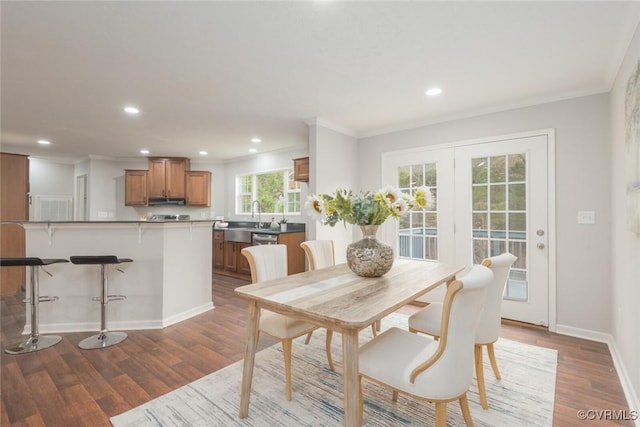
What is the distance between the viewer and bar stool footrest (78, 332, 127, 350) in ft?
8.63

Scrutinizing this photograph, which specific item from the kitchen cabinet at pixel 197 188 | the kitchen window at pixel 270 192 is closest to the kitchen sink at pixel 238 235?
the kitchen window at pixel 270 192

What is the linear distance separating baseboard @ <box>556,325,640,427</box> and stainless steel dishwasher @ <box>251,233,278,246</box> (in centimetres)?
367

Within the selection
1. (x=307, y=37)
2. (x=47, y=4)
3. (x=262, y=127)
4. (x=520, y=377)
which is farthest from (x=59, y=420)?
(x=262, y=127)

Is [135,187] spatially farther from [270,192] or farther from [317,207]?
[317,207]

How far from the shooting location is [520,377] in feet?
7.04

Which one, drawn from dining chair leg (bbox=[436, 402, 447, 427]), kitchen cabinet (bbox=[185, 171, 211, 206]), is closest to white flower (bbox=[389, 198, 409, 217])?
dining chair leg (bbox=[436, 402, 447, 427])

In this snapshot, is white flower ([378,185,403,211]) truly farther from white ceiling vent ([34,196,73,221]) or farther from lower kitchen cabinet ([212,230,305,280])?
white ceiling vent ([34,196,73,221])

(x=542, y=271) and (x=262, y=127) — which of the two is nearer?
(x=542, y=271)

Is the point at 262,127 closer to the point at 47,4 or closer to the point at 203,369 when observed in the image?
the point at 47,4

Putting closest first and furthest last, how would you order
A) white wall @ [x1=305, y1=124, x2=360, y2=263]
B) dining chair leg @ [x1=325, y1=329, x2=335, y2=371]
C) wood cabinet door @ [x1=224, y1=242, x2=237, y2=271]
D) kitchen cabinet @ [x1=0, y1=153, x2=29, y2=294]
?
dining chair leg @ [x1=325, y1=329, x2=335, y2=371] < white wall @ [x1=305, y1=124, x2=360, y2=263] < kitchen cabinet @ [x1=0, y1=153, x2=29, y2=294] < wood cabinet door @ [x1=224, y1=242, x2=237, y2=271]

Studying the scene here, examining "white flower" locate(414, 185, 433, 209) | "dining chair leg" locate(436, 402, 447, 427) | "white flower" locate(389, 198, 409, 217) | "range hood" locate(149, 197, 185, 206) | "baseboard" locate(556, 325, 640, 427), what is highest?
"range hood" locate(149, 197, 185, 206)

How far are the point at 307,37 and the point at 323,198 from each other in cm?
111

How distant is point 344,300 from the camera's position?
1.50 metres

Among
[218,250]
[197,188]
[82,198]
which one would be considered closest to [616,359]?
[218,250]
